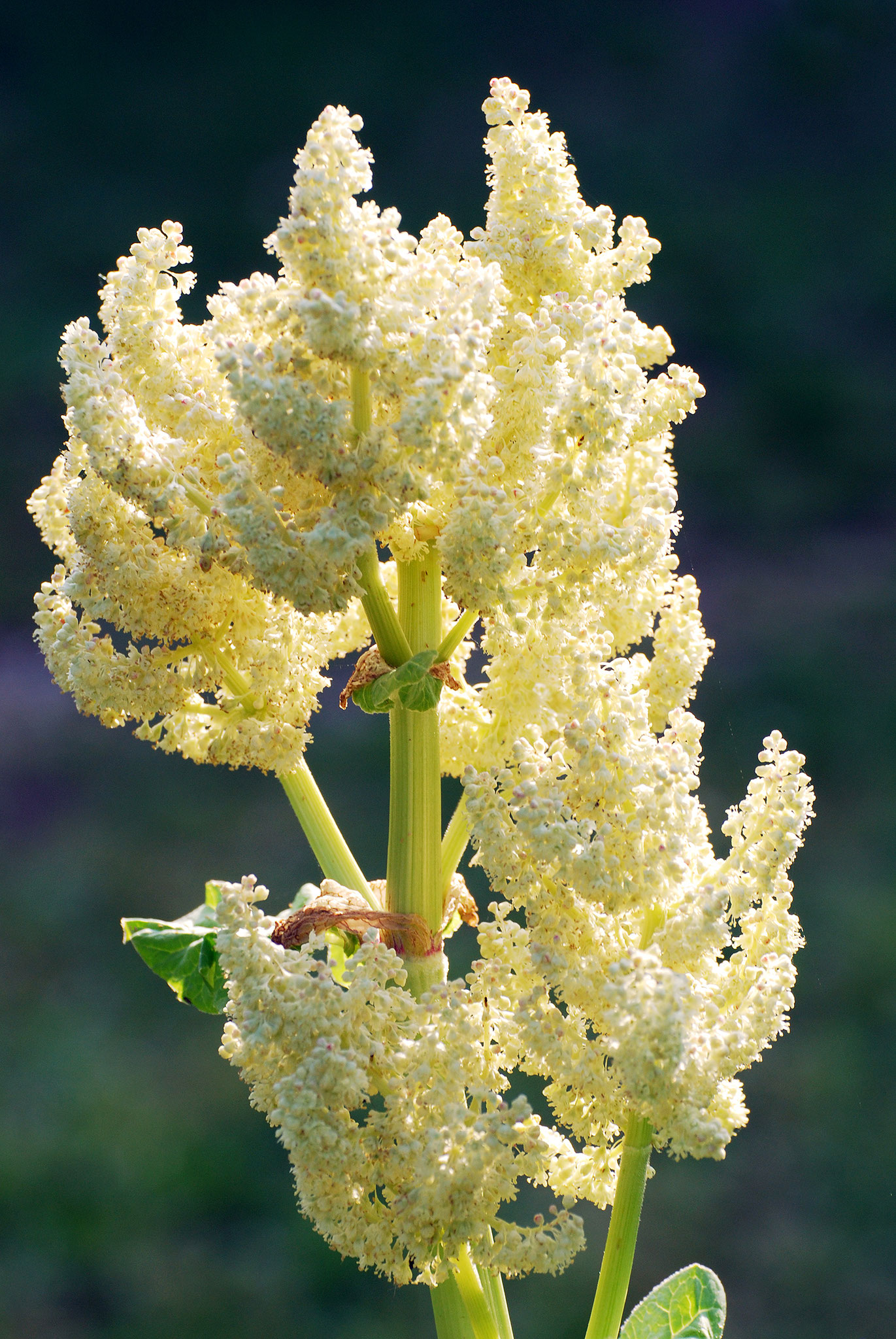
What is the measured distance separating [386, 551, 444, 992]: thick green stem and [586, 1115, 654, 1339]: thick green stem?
0.38ft

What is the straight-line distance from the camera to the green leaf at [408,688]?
1.77 ft

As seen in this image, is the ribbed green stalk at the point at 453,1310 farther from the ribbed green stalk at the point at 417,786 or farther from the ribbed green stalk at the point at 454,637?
the ribbed green stalk at the point at 454,637

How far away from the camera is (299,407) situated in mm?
462

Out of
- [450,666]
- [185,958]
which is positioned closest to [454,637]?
[450,666]

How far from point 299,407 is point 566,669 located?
0.17 metres

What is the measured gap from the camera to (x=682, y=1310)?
1.96 ft

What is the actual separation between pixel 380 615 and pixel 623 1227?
0.29m

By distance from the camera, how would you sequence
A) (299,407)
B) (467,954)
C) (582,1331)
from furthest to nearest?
1. (467,954)
2. (582,1331)
3. (299,407)

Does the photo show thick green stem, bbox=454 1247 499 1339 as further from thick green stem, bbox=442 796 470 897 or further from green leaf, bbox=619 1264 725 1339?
thick green stem, bbox=442 796 470 897

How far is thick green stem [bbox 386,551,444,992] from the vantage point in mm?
572

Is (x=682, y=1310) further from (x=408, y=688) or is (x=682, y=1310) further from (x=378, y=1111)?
(x=408, y=688)

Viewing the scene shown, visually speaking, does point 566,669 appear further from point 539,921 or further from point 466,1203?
point 466,1203

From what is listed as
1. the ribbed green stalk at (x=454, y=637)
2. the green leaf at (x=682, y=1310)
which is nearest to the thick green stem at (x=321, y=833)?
the ribbed green stalk at (x=454, y=637)

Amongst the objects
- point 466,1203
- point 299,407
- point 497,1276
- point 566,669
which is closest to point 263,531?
point 299,407
